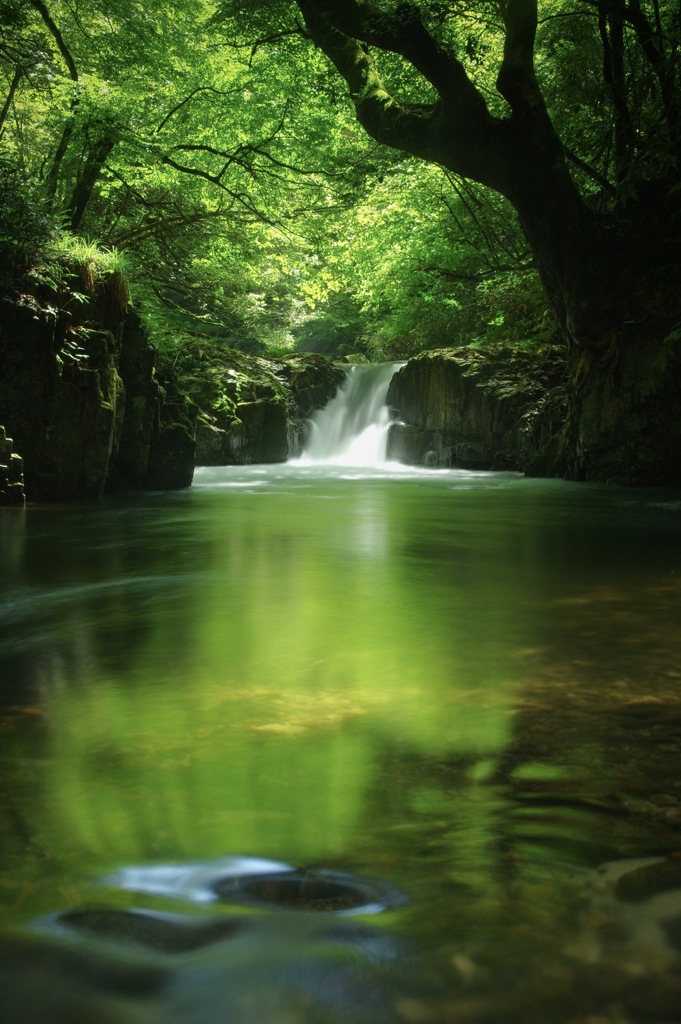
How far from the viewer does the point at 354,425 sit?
864 inches

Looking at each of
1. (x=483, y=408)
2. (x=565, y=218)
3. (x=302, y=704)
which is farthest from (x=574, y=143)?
(x=302, y=704)

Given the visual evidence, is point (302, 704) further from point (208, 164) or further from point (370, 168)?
point (370, 168)

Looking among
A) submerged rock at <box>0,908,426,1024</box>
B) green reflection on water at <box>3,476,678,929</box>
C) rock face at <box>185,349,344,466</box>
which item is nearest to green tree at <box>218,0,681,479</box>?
green reflection on water at <box>3,476,678,929</box>

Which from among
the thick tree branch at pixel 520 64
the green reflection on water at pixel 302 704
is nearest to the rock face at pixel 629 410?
the thick tree branch at pixel 520 64

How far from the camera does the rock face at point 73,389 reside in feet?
32.0

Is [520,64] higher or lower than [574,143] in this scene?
lower

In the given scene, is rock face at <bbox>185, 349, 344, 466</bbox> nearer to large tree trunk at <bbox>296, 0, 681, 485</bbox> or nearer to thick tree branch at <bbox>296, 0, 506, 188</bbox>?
large tree trunk at <bbox>296, 0, 681, 485</bbox>

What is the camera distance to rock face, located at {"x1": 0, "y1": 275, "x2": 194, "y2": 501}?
9742mm

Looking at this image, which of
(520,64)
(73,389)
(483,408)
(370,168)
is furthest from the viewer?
(483,408)

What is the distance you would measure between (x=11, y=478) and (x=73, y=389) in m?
1.34

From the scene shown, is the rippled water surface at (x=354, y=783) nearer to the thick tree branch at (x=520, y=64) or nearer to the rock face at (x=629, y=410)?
the rock face at (x=629, y=410)

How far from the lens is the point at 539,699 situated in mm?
2953

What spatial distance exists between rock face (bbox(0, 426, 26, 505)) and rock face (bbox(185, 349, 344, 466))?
8588 millimetres

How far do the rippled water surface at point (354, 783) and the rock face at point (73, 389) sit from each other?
15.8 ft
